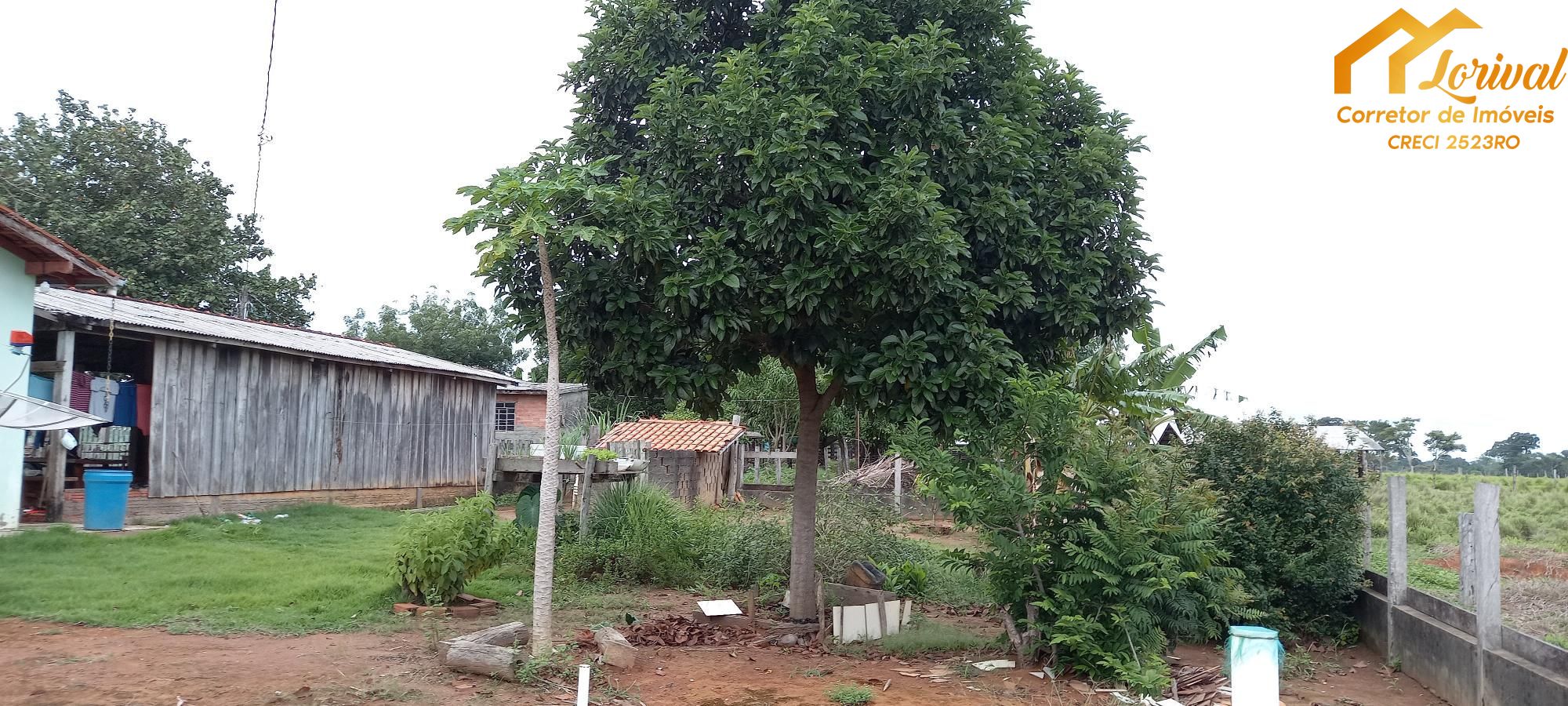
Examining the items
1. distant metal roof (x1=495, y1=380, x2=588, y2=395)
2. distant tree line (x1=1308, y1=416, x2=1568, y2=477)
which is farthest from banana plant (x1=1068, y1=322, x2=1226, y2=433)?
distant metal roof (x1=495, y1=380, x2=588, y2=395)

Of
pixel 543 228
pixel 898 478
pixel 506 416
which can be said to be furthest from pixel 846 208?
pixel 506 416

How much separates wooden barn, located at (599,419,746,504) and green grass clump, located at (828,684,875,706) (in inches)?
514

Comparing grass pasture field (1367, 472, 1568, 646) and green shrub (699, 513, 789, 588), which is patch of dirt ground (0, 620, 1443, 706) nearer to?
grass pasture field (1367, 472, 1568, 646)

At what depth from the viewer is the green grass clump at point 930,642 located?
8.84 metres

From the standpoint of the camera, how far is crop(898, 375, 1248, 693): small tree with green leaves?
768 centimetres

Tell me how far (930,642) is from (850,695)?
217 centimetres

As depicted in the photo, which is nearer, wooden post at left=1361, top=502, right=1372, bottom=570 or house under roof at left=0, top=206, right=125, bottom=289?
wooden post at left=1361, top=502, right=1372, bottom=570

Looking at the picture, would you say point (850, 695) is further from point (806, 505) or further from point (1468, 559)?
point (1468, 559)

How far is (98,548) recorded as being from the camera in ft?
37.8

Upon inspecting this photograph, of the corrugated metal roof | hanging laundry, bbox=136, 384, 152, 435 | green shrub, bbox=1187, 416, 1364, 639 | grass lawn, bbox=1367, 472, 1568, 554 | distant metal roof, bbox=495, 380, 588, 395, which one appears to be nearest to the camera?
green shrub, bbox=1187, 416, 1364, 639

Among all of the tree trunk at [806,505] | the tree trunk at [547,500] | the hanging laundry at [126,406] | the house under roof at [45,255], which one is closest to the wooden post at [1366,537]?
the tree trunk at [806,505]

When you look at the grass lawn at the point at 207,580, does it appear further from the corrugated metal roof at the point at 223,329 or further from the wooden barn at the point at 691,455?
the wooden barn at the point at 691,455

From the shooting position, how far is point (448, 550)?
9273 mm

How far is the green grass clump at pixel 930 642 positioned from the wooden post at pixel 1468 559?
12.6 feet
